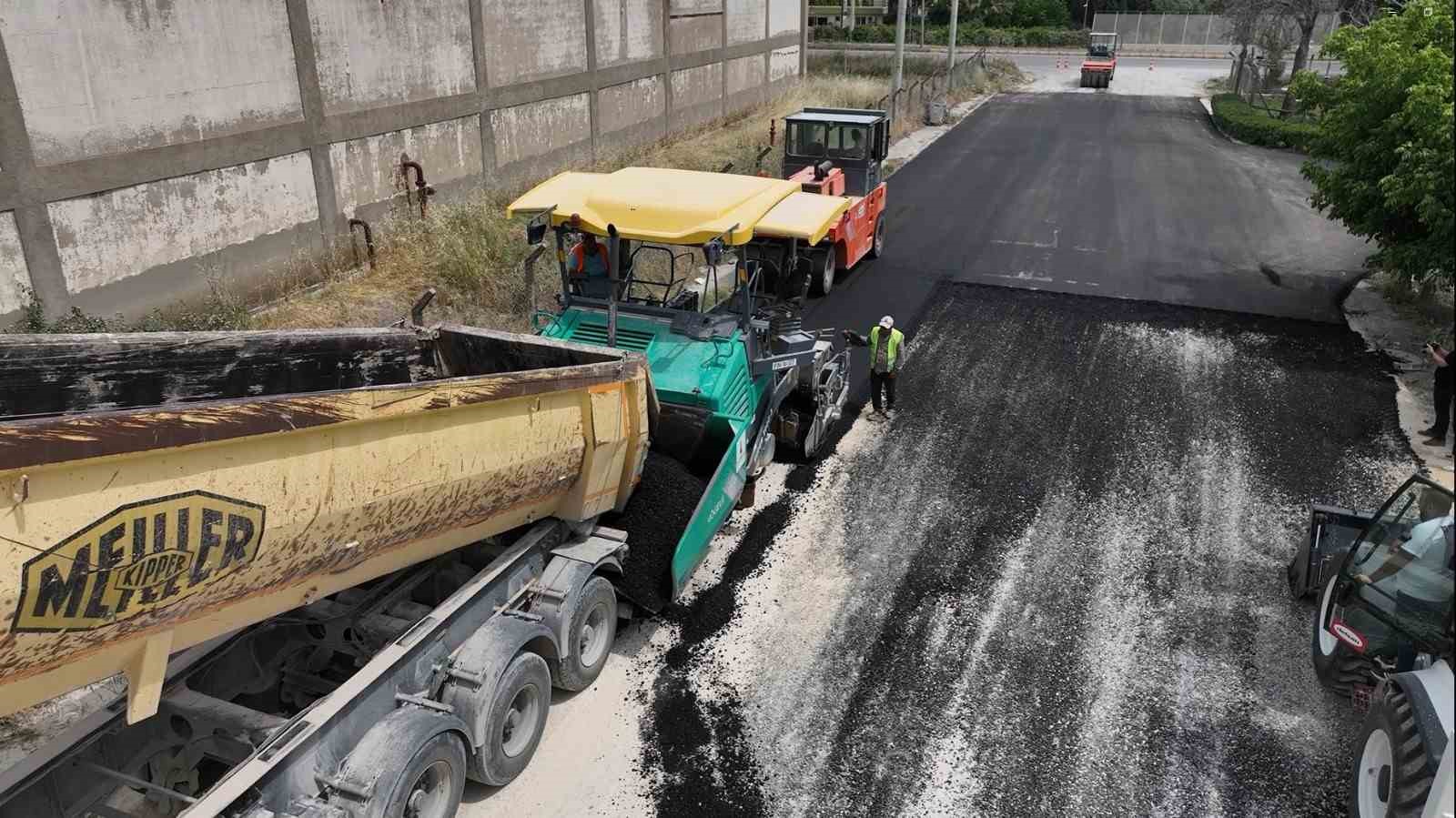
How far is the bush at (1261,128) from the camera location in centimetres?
2536

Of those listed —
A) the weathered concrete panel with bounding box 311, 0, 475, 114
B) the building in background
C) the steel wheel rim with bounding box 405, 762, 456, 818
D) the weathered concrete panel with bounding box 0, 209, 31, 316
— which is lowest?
the steel wheel rim with bounding box 405, 762, 456, 818

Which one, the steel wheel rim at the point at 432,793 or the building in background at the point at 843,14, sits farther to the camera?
the building in background at the point at 843,14

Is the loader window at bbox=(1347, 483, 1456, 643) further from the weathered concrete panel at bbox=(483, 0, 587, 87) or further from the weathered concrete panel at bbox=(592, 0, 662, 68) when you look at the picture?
the weathered concrete panel at bbox=(592, 0, 662, 68)

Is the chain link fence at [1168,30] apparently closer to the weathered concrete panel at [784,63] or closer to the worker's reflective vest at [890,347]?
the weathered concrete panel at [784,63]

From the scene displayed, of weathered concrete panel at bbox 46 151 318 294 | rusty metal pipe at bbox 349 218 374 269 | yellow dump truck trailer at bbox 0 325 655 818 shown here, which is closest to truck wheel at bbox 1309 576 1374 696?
yellow dump truck trailer at bbox 0 325 655 818

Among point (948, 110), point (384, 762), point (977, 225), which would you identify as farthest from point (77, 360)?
point (948, 110)

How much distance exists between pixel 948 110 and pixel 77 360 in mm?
30423

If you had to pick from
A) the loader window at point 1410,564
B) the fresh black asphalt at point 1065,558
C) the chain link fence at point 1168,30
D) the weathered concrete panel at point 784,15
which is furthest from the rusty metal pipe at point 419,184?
the chain link fence at point 1168,30

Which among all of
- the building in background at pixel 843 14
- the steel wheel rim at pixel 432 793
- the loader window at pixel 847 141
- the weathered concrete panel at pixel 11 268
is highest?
the building in background at pixel 843 14

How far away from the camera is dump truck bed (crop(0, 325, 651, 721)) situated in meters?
3.37

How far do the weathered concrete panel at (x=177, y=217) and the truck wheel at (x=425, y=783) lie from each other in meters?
7.97

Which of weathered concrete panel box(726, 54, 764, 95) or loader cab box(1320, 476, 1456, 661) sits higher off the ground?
weathered concrete panel box(726, 54, 764, 95)

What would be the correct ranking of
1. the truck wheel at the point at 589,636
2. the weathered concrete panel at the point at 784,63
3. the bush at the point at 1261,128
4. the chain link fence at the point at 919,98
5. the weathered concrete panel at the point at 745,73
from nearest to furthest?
the truck wheel at the point at 589,636
the bush at the point at 1261,128
the weathered concrete panel at the point at 745,73
the chain link fence at the point at 919,98
the weathered concrete panel at the point at 784,63

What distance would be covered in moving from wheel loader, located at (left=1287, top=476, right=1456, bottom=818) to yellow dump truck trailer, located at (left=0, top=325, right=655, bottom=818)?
4.50 meters
